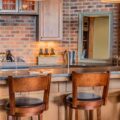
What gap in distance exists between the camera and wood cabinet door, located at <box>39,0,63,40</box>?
616 centimetres

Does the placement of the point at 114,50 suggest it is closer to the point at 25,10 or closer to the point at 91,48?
the point at 91,48

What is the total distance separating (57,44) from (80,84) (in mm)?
3232

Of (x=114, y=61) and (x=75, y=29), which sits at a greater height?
(x=75, y=29)

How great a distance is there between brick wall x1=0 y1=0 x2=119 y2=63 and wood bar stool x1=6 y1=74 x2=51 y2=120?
3.13 metres

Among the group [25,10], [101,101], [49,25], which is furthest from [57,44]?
[101,101]

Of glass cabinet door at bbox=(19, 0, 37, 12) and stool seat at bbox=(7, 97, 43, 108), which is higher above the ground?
glass cabinet door at bbox=(19, 0, 37, 12)

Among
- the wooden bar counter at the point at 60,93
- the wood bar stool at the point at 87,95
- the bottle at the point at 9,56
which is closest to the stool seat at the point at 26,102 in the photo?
the wooden bar counter at the point at 60,93

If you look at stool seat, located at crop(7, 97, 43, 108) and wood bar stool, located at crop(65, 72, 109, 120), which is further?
wood bar stool, located at crop(65, 72, 109, 120)

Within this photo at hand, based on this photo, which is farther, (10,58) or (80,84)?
(10,58)

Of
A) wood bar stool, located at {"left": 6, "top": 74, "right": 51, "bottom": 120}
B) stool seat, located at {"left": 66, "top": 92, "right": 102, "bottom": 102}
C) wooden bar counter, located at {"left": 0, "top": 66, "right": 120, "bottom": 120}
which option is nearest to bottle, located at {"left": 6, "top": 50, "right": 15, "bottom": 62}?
wooden bar counter, located at {"left": 0, "top": 66, "right": 120, "bottom": 120}

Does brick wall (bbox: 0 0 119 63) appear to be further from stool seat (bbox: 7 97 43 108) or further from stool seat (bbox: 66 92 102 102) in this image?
stool seat (bbox: 7 97 43 108)

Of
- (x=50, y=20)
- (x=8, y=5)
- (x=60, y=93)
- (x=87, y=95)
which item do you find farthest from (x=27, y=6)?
(x=87, y=95)

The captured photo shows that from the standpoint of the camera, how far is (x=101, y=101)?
3.46 m

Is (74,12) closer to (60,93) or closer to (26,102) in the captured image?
(60,93)
